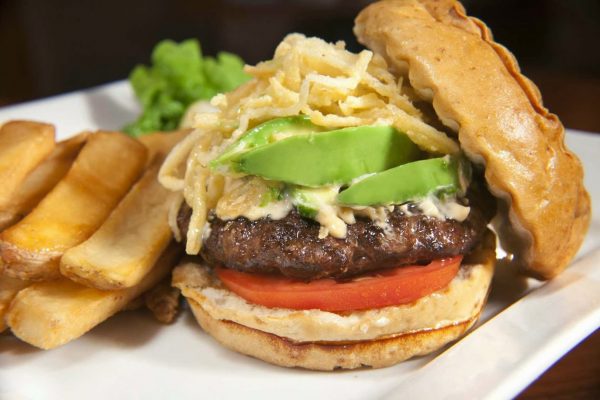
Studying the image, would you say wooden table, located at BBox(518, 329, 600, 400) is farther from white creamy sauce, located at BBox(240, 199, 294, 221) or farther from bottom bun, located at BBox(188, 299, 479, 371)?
white creamy sauce, located at BBox(240, 199, 294, 221)

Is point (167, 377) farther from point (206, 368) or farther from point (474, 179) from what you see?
point (474, 179)

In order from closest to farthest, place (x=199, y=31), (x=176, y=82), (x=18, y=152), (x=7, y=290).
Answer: (x=7, y=290), (x=18, y=152), (x=176, y=82), (x=199, y=31)

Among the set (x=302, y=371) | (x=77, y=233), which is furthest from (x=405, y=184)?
(x=77, y=233)

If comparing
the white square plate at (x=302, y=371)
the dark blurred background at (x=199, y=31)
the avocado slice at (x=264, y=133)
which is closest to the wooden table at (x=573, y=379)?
the white square plate at (x=302, y=371)

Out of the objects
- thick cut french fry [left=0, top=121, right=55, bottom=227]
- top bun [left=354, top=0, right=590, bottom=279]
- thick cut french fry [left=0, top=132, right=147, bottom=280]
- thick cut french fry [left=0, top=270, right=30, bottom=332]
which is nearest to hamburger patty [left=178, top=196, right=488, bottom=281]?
top bun [left=354, top=0, right=590, bottom=279]

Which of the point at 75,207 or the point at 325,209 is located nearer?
the point at 325,209

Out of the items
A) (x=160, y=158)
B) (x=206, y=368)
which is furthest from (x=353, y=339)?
(x=160, y=158)

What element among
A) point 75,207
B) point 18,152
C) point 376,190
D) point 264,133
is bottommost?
point 75,207

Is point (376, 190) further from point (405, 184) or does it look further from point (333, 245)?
point (333, 245)

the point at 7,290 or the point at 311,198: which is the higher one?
the point at 311,198
